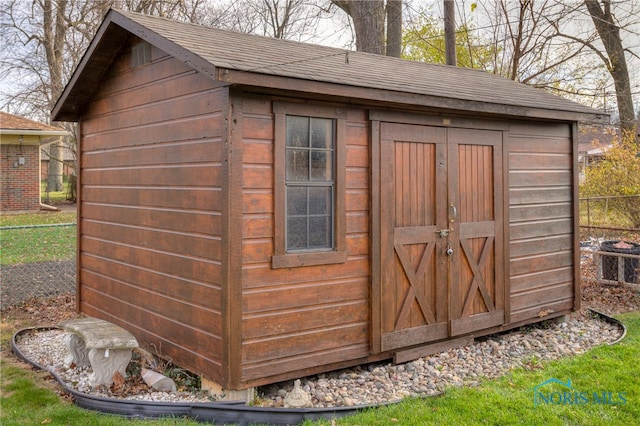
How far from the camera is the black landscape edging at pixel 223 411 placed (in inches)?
158

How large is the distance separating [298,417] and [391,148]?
2.51m

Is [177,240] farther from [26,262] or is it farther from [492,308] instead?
[26,262]

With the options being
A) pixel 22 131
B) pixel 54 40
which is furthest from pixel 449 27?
pixel 54 40

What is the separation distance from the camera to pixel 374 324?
→ 5047 mm

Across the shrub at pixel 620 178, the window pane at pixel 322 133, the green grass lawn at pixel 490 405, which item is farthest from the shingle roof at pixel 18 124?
the shrub at pixel 620 178

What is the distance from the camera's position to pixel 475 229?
5.86 meters

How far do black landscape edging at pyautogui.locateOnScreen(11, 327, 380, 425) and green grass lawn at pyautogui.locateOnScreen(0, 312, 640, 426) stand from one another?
3.5 inches

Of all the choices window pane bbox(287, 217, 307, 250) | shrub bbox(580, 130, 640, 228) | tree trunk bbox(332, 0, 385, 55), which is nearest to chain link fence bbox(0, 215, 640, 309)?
shrub bbox(580, 130, 640, 228)

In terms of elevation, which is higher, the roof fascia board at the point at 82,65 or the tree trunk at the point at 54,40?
the tree trunk at the point at 54,40

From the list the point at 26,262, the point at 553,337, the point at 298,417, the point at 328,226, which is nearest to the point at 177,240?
the point at 328,226

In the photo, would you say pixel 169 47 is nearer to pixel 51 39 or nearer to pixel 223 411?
pixel 223 411

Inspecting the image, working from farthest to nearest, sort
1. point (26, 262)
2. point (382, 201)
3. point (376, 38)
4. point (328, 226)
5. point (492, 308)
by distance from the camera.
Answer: point (376, 38), point (26, 262), point (492, 308), point (382, 201), point (328, 226)

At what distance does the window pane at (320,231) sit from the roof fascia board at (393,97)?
1.05m

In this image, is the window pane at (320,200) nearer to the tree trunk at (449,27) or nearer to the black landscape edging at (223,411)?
the black landscape edging at (223,411)
